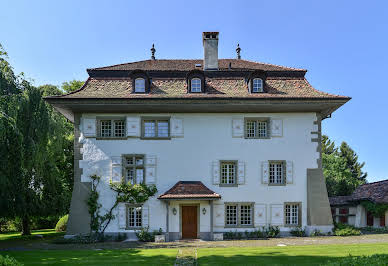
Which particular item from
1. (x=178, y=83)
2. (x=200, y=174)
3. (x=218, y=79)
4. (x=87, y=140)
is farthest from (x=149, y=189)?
(x=218, y=79)

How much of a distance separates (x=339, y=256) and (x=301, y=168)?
24.4 feet

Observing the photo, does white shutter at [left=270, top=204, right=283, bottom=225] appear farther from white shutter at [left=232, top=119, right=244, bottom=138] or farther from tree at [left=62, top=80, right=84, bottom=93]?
tree at [left=62, top=80, right=84, bottom=93]

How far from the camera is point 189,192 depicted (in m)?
17.2

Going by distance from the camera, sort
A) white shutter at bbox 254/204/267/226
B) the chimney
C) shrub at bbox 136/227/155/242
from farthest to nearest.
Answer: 1. the chimney
2. white shutter at bbox 254/204/267/226
3. shrub at bbox 136/227/155/242

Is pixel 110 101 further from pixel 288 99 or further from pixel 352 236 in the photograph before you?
pixel 352 236

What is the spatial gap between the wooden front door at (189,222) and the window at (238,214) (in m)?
1.79

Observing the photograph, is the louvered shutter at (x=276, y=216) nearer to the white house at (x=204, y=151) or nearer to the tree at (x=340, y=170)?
the white house at (x=204, y=151)

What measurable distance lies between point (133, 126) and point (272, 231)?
9541mm

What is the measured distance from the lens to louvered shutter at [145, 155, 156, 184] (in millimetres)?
18016

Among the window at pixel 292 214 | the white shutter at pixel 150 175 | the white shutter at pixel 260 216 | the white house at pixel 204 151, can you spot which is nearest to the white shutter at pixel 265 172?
the white house at pixel 204 151

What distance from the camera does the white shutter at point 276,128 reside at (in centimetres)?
1841

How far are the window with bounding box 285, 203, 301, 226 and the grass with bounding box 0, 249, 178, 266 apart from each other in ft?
24.4

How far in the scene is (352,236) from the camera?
17.3 metres

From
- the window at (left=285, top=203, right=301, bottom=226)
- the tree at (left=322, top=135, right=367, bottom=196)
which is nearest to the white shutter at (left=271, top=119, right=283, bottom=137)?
the window at (left=285, top=203, right=301, bottom=226)
